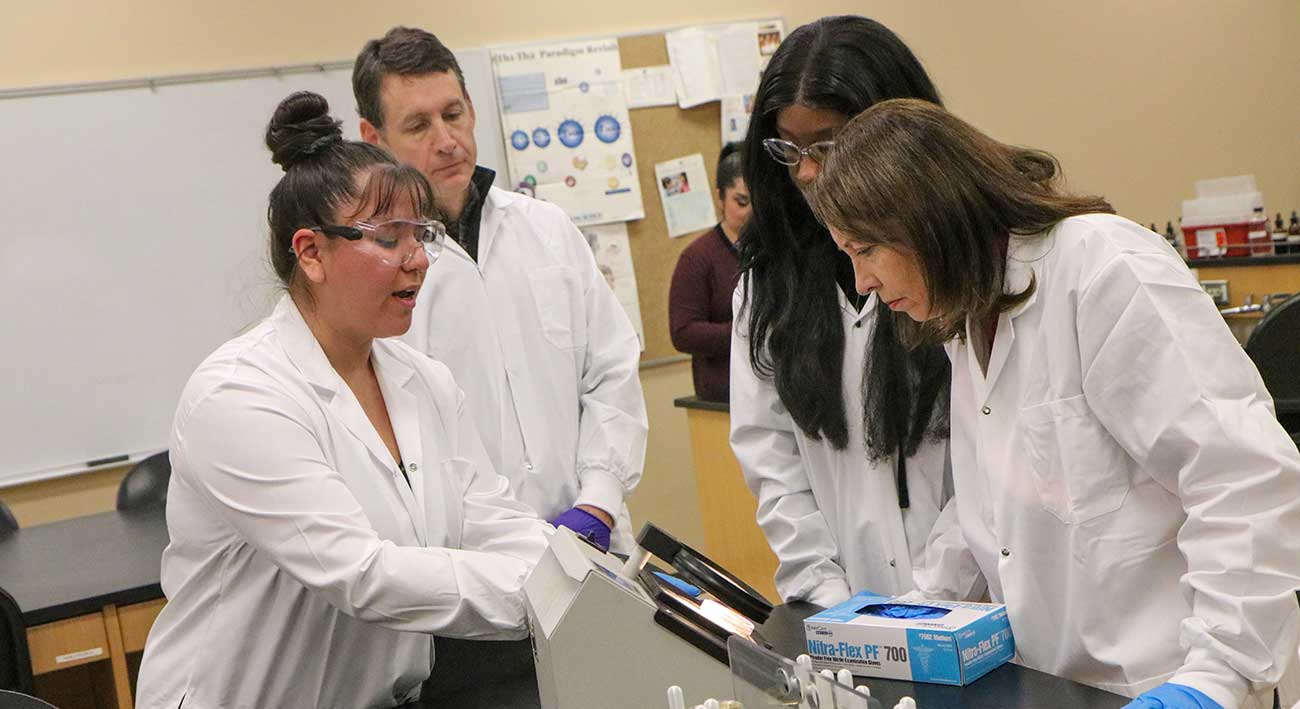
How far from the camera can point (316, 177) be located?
172cm

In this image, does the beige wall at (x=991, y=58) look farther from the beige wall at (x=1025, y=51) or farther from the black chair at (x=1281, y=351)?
the black chair at (x=1281, y=351)

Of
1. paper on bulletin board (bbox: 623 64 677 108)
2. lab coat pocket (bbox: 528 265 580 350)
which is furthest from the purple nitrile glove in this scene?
paper on bulletin board (bbox: 623 64 677 108)

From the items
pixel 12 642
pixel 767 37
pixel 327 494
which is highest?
pixel 767 37

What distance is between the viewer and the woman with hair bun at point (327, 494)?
1.53m

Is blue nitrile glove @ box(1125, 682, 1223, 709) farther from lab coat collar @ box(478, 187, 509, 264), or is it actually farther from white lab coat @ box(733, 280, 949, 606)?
lab coat collar @ box(478, 187, 509, 264)

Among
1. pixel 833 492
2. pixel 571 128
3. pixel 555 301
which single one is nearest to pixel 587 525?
pixel 555 301

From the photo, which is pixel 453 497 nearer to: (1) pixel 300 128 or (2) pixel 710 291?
(1) pixel 300 128

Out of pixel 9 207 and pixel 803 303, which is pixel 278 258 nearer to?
pixel 803 303

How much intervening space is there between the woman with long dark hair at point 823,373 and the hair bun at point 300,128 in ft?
2.06

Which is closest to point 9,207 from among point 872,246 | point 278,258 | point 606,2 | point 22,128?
point 22,128

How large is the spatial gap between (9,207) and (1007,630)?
145 inches

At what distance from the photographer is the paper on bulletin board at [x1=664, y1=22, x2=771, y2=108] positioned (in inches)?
196

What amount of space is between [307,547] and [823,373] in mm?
749

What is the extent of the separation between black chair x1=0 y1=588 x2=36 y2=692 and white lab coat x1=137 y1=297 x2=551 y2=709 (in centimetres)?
90
